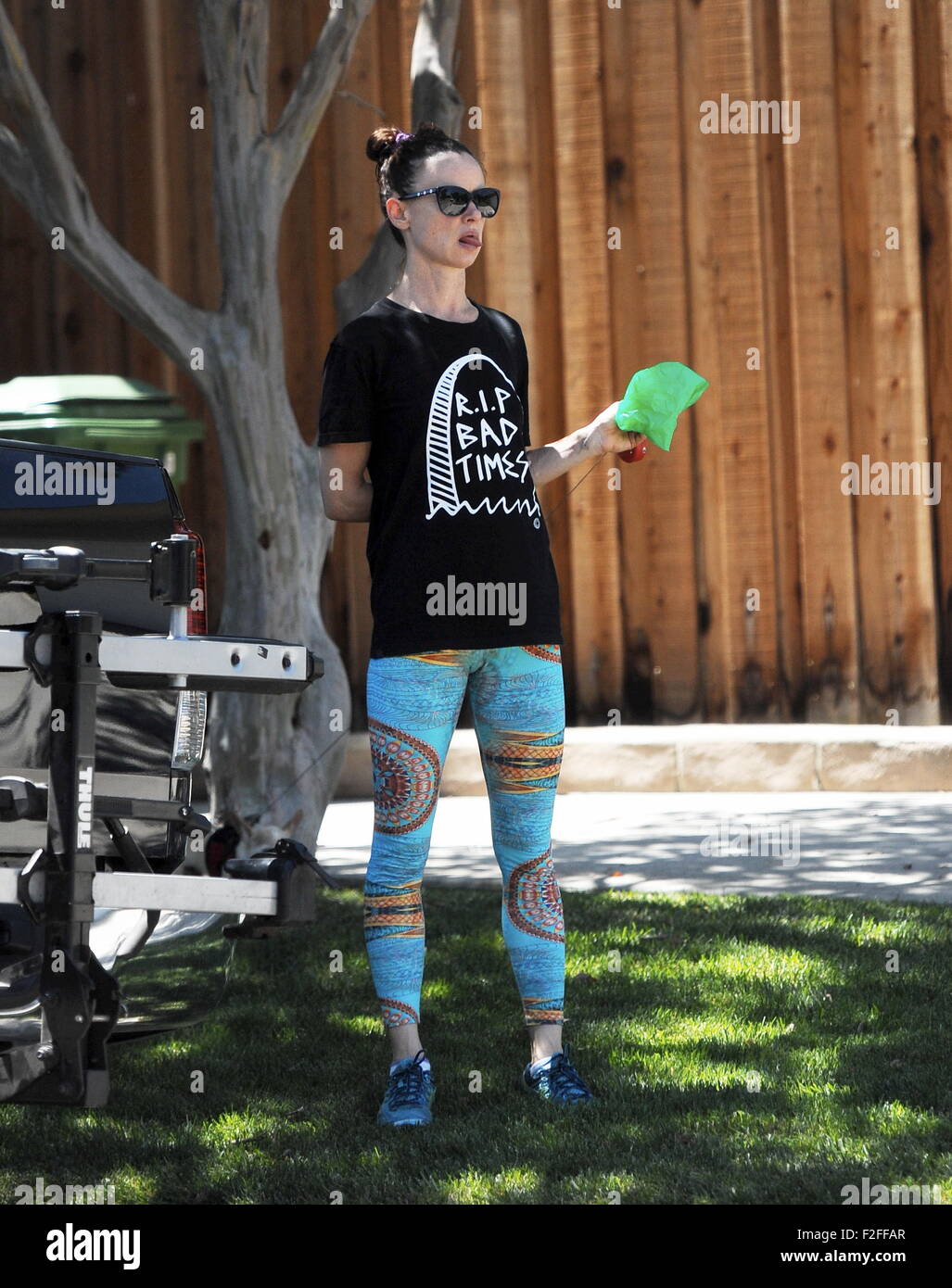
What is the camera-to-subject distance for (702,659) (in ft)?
25.1

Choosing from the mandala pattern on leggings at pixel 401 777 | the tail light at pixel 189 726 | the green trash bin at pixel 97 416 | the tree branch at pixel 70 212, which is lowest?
the mandala pattern on leggings at pixel 401 777

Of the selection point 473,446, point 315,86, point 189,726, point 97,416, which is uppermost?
point 315,86

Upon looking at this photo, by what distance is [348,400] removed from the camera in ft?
11.0

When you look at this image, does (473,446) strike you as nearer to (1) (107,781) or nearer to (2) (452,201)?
(2) (452,201)

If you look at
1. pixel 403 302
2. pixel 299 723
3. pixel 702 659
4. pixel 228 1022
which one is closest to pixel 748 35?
pixel 702 659

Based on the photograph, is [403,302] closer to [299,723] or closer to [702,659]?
[299,723]

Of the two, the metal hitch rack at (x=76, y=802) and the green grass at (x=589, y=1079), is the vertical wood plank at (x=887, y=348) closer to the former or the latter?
the green grass at (x=589, y=1079)

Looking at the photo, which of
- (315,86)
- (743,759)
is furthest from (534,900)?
(743,759)

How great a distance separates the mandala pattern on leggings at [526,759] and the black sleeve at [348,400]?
0.69 metres

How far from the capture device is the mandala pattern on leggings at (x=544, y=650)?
135 inches

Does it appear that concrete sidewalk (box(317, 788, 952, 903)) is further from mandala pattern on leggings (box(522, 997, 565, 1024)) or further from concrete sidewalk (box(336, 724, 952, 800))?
mandala pattern on leggings (box(522, 997, 565, 1024))

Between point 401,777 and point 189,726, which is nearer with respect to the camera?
point 189,726

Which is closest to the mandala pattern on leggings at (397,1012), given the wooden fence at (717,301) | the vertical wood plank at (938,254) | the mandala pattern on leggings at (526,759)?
the mandala pattern on leggings at (526,759)

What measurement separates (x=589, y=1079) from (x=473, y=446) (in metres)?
1.42
